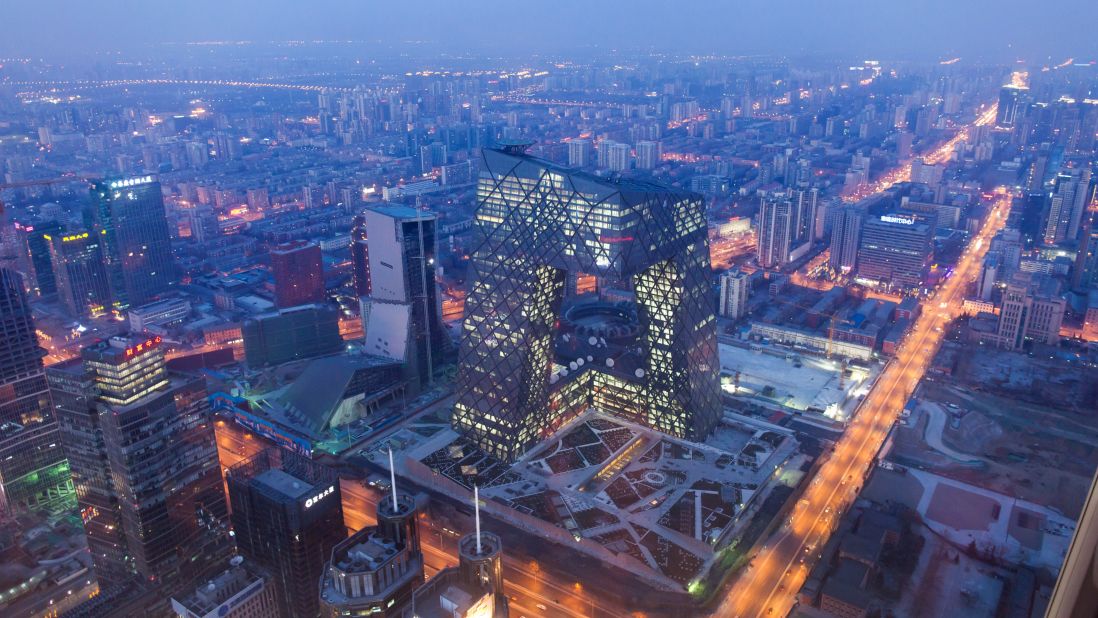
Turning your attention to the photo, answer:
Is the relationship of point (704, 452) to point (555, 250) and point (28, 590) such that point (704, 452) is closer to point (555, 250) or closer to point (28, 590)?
point (555, 250)

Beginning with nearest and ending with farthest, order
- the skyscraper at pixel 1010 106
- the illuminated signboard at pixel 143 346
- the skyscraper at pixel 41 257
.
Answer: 1. the illuminated signboard at pixel 143 346
2. the skyscraper at pixel 41 257
3. the skyscraper at pixel 1010 106

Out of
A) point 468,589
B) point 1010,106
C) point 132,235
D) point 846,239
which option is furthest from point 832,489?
point 1010,106

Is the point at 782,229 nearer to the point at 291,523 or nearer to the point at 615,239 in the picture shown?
the point at 615,239

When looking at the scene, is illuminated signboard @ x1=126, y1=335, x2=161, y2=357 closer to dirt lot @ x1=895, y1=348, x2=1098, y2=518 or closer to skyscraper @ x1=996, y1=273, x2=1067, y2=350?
dirt lot @ x1=895, y1=348, x2=1098, y2=518

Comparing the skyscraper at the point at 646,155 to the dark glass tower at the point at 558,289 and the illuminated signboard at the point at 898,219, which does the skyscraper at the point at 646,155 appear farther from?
the dark glass tower at the point at 558,289

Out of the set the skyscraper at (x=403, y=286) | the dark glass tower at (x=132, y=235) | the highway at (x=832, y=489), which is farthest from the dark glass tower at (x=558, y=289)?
the dark glass tower at (x=132, y=235)

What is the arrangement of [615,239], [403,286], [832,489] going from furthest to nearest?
[403,286]
[832,489]
[615,239]

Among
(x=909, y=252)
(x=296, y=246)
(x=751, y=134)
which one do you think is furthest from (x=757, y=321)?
(x=751, y=134)

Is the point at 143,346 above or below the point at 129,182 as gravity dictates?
below
